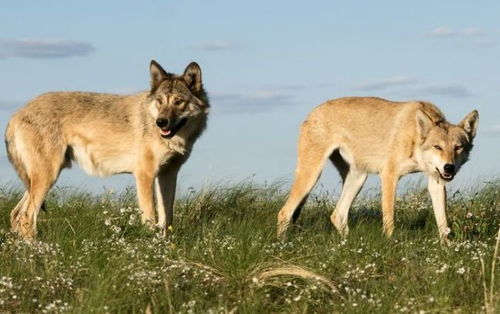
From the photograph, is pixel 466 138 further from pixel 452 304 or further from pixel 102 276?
pixel 102 276

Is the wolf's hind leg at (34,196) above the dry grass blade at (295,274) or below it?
below

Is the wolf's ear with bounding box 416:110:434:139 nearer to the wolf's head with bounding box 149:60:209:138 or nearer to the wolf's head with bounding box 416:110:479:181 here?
the wolf's head with bounding box 416:110:479:181

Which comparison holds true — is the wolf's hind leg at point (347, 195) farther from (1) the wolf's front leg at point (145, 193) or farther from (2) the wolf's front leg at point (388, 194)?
(1) the wolf's front leg at point (145, 193)

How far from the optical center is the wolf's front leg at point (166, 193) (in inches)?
437

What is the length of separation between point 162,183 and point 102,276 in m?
5.08

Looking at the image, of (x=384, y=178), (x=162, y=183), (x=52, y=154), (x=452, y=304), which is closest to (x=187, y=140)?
(x=162, y=183)

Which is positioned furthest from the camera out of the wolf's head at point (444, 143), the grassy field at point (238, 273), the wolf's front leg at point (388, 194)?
the wolf's front leg at point (388, 194)

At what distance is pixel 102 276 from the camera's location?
6.25 meters

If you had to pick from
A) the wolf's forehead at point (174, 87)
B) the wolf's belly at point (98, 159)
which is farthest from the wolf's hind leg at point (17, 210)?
the wolf's forehead at point (174, 87)

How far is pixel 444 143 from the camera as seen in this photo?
413 inches

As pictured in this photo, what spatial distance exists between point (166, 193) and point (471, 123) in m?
4.29

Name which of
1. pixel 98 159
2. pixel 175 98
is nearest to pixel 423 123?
pixel 175 98

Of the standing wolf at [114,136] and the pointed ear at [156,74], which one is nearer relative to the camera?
the standing wolf at [114,136]

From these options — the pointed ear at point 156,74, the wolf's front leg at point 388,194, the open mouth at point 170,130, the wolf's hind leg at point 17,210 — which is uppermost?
the pointed ear at point 156,74
